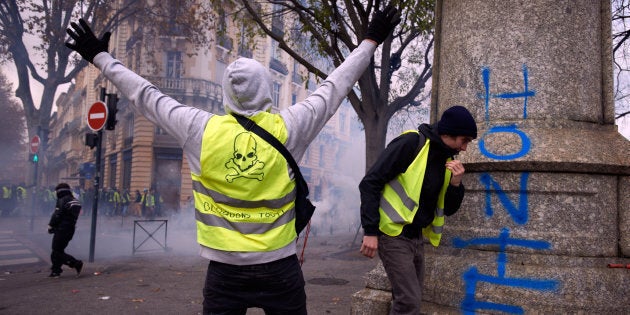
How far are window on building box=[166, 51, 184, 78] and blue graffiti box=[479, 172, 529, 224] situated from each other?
27179 millimetres

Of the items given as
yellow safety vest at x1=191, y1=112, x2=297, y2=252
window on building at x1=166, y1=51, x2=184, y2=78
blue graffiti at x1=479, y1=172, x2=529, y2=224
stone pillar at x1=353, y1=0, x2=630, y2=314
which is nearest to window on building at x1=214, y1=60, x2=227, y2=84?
window on building at x1=166, y1=51, x2=184, y2=78

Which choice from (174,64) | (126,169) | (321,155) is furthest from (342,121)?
(126,169)

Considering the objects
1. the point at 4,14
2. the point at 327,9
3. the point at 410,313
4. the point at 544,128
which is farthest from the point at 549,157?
the point at 4,14

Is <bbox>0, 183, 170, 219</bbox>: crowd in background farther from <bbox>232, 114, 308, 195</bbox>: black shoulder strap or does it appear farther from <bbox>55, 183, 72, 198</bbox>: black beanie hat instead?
<bbox>232, 114, 308, 195</bbox>: black shoulder strap

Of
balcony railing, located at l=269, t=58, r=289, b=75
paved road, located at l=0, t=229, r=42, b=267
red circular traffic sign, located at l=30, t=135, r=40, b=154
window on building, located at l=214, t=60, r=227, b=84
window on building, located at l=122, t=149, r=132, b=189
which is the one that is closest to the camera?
paved road, located at l=0, t=229, r=42, b=267

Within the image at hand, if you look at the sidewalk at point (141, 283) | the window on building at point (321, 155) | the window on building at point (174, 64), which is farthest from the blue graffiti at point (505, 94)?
the window on building at point (321, 155)

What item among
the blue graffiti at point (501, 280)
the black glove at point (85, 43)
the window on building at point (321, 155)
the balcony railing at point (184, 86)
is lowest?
the blue graffiti at point (501, 280)

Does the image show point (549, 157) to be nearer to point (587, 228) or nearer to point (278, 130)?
point (587, 228)

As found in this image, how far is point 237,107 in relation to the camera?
215cm

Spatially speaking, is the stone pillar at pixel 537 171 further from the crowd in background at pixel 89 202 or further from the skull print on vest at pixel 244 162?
the crowd in background at pixel 89 202

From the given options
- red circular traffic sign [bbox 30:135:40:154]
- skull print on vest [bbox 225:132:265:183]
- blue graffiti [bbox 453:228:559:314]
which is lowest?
blue graffiti [bbox 453:228:559:314]

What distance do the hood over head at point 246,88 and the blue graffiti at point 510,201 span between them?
87.1 inches

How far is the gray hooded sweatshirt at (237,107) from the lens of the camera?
2104mm

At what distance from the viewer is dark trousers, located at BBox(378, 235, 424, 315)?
296 cm
